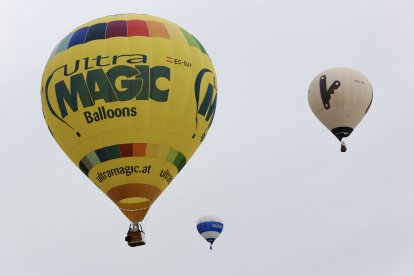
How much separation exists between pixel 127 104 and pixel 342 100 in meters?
10.6

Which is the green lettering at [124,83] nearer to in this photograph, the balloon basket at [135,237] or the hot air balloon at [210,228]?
the balloon basket at [135,237]

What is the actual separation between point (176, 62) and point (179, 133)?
2099 mm

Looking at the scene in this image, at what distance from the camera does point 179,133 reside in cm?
3528

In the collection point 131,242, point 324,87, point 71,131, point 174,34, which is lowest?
point 131,242

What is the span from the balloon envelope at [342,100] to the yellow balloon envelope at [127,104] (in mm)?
8012

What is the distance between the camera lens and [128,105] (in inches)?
1361

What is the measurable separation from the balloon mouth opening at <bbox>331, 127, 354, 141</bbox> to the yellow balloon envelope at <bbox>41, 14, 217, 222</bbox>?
8136 mm

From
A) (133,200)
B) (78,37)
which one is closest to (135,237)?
(133,200)

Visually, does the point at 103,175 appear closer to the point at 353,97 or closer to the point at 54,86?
the point at 54,86

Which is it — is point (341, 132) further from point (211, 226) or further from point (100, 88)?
point (100, 88)

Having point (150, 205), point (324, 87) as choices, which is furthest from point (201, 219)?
point (150, 205)

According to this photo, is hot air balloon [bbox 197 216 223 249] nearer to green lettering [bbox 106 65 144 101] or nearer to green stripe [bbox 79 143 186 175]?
green stripe [bbox 79 143 186 175]

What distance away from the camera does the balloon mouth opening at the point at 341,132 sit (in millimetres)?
42531

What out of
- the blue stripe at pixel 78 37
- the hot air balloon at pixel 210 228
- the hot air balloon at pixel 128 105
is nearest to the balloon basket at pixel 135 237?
the hot air balloon at pixel 128 105
